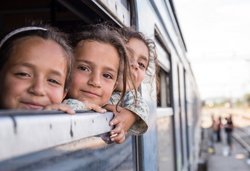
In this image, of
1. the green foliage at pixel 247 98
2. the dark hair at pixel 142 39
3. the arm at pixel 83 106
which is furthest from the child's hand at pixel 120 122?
the green foliage at pixel 247 98

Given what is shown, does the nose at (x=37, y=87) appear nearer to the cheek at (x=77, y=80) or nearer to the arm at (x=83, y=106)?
the arm at (x=83, y=106)

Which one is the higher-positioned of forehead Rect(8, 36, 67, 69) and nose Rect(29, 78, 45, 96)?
forehead Rect(8, 36, 67, 69)

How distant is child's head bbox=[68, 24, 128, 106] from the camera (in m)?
1.33

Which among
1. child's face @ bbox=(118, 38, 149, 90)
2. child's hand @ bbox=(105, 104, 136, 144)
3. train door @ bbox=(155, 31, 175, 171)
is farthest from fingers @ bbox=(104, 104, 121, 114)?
train door @ bbox=(155, 31, 175, 171)

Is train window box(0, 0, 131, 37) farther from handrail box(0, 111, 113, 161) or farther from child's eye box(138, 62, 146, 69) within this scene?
handrail box(0, 111, 113, 161)

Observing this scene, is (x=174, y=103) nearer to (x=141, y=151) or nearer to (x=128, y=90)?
(x=141, y=151)

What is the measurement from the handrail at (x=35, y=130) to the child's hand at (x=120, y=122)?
0.37 m

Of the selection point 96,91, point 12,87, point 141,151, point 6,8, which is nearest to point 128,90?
point 96,91

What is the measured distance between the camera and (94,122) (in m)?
1.06

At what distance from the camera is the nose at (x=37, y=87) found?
988mm

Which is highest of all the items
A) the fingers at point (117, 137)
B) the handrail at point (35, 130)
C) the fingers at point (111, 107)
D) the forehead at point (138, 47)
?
the forehead at point (138, 47)

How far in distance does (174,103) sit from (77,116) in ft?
10.1

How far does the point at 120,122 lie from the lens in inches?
53.5

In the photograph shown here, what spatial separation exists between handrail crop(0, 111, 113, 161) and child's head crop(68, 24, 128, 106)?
367 mm
